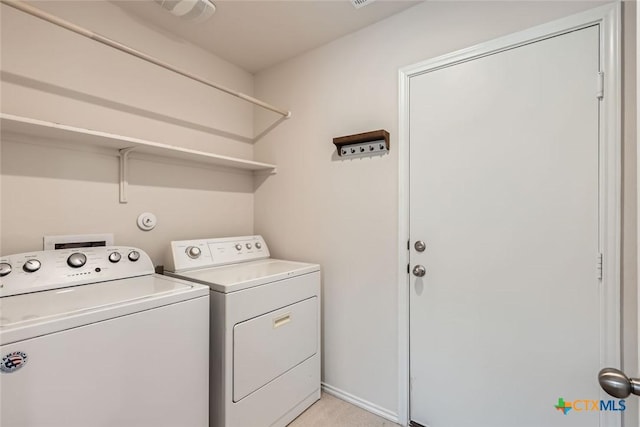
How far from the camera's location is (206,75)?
2.15 metres

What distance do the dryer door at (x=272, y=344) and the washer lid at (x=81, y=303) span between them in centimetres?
35

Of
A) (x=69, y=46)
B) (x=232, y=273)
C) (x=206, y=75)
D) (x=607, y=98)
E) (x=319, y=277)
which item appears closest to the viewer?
(x=607, y=98)

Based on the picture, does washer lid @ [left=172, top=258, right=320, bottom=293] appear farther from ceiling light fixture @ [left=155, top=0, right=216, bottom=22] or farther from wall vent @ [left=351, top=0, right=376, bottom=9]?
wall vent @ [left=351, top=0, right=376, bottom=9]

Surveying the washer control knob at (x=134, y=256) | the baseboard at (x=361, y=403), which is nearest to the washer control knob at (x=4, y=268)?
the washer control knob at (x=134, y=256)

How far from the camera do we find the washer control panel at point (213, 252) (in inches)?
68.8

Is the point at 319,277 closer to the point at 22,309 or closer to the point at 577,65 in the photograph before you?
the point at 22,309

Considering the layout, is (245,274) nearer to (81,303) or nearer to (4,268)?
(81,303)

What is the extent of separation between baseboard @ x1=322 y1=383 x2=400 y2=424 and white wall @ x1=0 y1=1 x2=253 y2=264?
1.37 m

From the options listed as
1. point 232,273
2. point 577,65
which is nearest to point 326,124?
point 232,273

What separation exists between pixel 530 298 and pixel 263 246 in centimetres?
173

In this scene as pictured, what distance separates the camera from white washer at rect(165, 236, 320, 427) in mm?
1388

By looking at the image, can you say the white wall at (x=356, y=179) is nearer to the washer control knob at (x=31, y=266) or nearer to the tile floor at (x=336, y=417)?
the tile floor at (x=336, y=417)

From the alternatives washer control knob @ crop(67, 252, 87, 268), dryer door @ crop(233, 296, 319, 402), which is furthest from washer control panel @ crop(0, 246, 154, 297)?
dryer door @ crop(233, 296, 319, 402)

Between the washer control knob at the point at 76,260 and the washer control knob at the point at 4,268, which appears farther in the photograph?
the washer control knob at the point at 76,260
